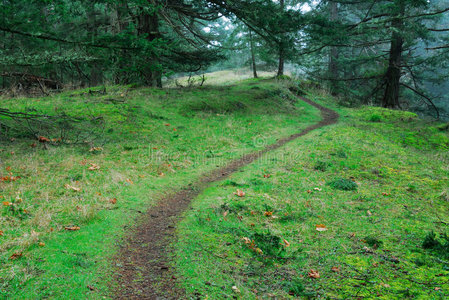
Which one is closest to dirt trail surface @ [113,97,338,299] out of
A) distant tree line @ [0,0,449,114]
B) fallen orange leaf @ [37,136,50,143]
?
fallen orange leaf @ [37,136,50,143]

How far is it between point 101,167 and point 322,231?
5.46 m

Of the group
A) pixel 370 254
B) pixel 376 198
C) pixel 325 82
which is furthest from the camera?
pixel 325 82

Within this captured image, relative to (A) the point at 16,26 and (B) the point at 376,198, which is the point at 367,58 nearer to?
(B) the point at 376,198

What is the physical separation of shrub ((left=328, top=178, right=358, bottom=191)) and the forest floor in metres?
0.04

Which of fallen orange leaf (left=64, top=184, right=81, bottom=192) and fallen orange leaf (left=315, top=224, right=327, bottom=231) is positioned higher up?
fallen orange leaf (left=64, top=184, right=81, bottom=192)

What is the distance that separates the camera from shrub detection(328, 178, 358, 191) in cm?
707

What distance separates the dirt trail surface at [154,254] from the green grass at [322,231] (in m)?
0.19

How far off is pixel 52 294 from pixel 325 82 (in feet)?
86.5

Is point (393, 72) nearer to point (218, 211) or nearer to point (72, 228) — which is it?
point (218, 211)

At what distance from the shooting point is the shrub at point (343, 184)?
7.07 metres

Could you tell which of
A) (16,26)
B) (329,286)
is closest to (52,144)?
(16,26)

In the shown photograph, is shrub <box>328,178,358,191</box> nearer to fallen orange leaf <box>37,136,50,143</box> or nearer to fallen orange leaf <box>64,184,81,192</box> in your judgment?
fallen orange leaf <box>64,184,81,192</box>

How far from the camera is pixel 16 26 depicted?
692cm

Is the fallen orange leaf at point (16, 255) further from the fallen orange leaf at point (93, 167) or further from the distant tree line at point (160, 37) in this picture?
the distant tree line at point (160, 37)
